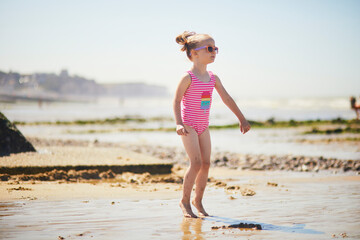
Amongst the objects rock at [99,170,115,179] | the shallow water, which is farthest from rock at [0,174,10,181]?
the shallow water

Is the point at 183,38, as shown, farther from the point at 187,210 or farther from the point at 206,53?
the point at 187,210

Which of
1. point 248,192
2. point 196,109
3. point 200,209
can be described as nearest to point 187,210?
point 200,209

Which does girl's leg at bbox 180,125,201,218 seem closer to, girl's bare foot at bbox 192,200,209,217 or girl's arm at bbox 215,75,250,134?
girl's bare foot at bbox 192,200,209,217

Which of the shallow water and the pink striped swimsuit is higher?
the pink striped swimsuit

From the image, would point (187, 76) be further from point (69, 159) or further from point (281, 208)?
point (69, 159)

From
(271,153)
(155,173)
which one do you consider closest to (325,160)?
(271,153)

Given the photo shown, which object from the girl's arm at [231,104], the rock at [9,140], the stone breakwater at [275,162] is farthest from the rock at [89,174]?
the girl's arm at [231,104]

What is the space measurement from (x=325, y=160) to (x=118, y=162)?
13.9 ft

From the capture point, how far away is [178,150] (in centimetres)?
1171

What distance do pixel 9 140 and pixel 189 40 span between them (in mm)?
4519

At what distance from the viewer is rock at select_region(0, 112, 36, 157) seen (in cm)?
772

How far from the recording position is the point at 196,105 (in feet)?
15.0

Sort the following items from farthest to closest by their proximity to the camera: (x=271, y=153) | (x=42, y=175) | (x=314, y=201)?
1. (x=271, y=153)
2. (x=42, y=175)
3. (x=314, y=201)

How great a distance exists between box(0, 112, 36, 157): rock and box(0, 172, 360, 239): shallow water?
3349 mm
